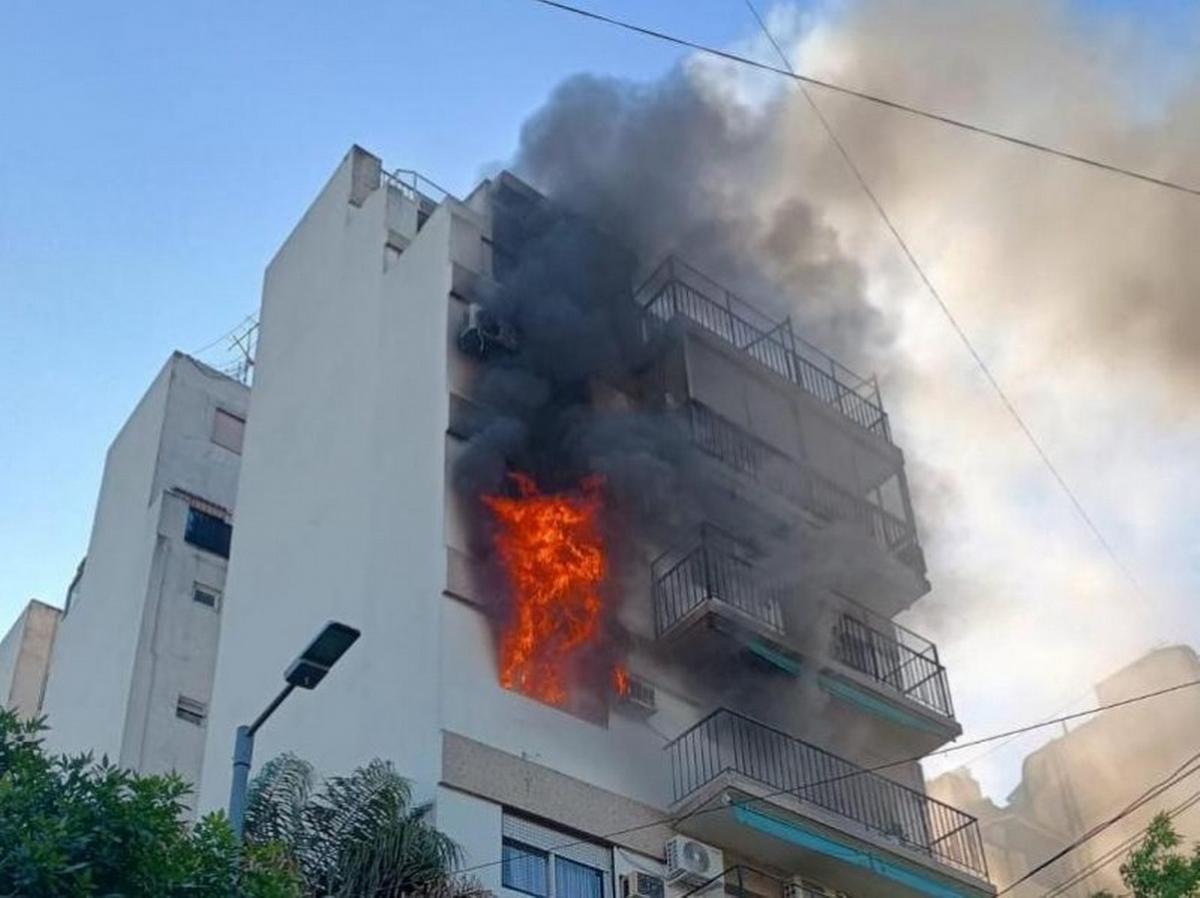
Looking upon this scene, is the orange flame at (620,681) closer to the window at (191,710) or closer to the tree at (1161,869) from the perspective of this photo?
the tree at (1161,869)

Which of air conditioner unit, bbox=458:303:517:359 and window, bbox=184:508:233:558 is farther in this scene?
window, bbox=184:508:233:558

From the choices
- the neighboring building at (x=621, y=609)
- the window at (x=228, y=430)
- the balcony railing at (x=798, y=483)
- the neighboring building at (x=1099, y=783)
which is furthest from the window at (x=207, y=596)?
the neighboring building at (x=1099, y=783)

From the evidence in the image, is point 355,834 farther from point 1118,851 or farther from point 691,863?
point 1118,851

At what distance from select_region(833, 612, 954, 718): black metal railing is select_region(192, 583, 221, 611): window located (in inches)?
464

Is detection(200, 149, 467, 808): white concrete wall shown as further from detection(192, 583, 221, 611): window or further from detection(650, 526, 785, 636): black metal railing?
detection(192, 583, 221, 611): window

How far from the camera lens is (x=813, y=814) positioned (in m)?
19.0

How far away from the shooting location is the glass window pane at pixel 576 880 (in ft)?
56.2

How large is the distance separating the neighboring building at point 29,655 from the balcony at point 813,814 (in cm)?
1920

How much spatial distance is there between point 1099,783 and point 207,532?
104ft

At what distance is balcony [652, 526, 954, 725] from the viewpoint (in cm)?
1984

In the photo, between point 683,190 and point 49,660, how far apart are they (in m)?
18.1

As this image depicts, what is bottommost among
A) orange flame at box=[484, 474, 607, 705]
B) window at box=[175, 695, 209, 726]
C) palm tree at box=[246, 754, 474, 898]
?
palm tree at box=[246, 754, 474, 898]

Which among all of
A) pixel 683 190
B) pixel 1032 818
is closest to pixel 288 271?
pixel 683 190

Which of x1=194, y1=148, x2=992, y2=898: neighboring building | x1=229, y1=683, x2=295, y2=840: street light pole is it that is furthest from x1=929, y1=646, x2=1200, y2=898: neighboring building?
x1=229, y1=683, x2=295, y2=840: street light pole
